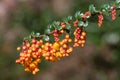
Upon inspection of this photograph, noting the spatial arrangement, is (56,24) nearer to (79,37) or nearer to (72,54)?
(79,37)

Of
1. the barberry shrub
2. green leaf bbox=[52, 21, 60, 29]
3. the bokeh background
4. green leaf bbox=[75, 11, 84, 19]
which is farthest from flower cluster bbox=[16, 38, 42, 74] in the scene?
the bokeh background

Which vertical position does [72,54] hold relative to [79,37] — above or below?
above

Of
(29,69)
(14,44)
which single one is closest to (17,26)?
(14,44)

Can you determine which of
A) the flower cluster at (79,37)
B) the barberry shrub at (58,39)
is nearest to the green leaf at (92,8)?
the barberry shrub at (58,39)

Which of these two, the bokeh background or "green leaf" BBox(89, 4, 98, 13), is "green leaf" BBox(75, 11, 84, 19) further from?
the bokeh background

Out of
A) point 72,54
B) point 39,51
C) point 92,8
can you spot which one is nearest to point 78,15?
point 92,8
